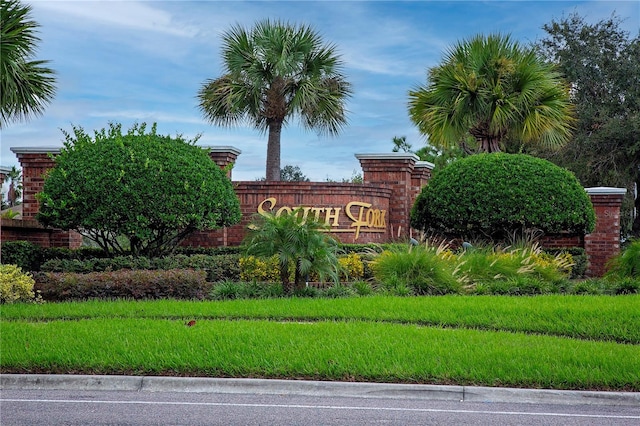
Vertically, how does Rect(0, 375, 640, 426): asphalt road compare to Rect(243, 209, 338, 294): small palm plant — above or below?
below

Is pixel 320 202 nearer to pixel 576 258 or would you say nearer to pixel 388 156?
pixel 388 156

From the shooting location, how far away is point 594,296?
14742mm

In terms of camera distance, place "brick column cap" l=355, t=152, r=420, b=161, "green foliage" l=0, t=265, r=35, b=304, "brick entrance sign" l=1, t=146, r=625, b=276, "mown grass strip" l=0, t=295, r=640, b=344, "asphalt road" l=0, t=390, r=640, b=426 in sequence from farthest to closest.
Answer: "brick column cap" l=355, t=152, r=420, b=161 → "brick entrance sign" l=1, t=146, r=625, b=276 → "green foliage" l=0, t=265, r=35, b=304 → "mown grass strip" l=0, t=295, r=640, b=344 → "asphalt road" l=0, t=390, r=640, b=426

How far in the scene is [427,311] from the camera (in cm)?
1286

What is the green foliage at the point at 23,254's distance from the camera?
18562 millimetres

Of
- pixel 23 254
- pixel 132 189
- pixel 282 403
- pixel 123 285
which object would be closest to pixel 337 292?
pixel 123 285

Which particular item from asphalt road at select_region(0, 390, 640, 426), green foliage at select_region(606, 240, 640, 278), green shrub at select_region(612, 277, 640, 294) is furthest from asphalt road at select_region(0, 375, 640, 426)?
green foliage at select_region(606, 240, 640, 278)

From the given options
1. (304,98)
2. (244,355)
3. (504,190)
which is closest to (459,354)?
(244,355)

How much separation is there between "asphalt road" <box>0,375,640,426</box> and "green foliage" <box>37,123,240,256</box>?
8089mm

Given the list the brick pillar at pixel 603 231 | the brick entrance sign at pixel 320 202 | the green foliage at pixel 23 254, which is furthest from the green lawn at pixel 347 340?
the brick pillar at pixel 603 231

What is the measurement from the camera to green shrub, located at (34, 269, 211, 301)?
14734mm

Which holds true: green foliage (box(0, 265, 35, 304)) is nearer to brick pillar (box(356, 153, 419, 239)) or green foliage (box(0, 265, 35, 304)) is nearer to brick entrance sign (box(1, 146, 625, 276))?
brick entrance sign (box(1, 146, 625, 276))

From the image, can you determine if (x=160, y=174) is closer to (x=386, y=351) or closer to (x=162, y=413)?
(x=386, y=351)

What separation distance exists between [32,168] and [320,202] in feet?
25.9
